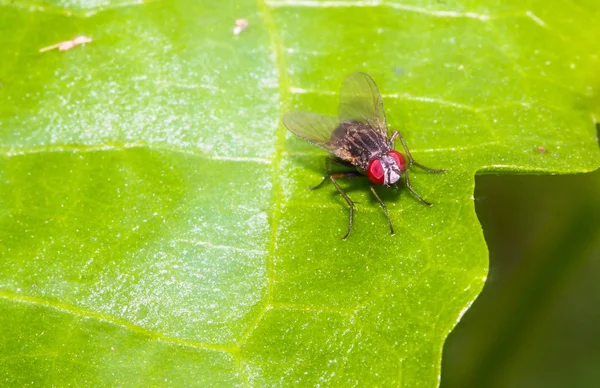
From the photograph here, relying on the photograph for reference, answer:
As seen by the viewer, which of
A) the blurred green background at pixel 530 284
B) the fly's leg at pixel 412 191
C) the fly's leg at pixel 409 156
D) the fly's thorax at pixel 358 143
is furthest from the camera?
the blurred green background at pixel 530 284

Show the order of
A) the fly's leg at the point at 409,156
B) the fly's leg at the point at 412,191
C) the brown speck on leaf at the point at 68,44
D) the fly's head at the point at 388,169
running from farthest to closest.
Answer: the brown speck on leaf at the point at 68,44
the fly's head at the point at 388,169
the fly's leg at the point at 409,156
the fly's leg at the point at 412,191

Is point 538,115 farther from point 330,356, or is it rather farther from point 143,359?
point 143,359

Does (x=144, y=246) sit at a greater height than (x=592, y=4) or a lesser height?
lesser

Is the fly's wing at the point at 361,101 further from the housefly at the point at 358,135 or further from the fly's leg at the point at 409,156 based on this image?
the fly's leg at the point at 409,156

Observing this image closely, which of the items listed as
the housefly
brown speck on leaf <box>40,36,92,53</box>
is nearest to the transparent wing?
the housefly

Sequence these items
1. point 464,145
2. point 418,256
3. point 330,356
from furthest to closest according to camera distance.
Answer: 1. point 464,145
2. point 418,256
3. point 330,356

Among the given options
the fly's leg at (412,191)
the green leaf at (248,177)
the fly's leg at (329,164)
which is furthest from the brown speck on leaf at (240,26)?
the fly's leg at (412,191)

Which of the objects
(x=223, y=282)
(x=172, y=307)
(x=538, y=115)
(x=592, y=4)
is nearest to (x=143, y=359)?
(x=172, y=307)

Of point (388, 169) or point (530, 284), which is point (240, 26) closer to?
point (388, 169)
